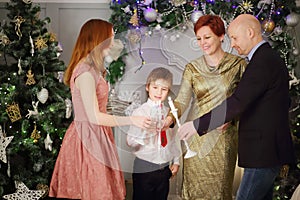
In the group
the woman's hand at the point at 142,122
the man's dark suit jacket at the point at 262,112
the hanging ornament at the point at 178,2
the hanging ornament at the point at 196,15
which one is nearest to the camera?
the man's dark suit jacket at the point at 262,112

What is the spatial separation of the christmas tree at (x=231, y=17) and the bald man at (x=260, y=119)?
92 centimetres

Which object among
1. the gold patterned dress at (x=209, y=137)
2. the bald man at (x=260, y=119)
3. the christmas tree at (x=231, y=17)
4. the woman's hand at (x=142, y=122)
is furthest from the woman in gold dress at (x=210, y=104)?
the christmas tree at (x=231, y=17)

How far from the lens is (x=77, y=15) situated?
4.21 meters

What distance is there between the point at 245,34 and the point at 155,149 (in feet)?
2.72

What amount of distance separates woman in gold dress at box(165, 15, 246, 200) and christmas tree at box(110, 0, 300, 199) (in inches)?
21.4

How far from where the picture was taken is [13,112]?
357 cm

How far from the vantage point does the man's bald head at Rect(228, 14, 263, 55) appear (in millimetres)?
3074

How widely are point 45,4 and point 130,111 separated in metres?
1.37

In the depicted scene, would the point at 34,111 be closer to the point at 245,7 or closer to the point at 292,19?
the point at 245,7

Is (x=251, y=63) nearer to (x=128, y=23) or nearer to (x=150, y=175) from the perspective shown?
(x=150, y=175)

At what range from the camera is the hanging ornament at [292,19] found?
3.90 meters

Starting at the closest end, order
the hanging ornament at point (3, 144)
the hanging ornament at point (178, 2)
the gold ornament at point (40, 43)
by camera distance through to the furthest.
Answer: the hanging ornament at point (3, 144) < the gold ornament at point (40, 43) < the hanging ornament at point (178, 2)

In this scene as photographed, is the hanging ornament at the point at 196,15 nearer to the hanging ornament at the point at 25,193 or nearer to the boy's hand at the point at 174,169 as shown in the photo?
the boy's hand at the point at 174,169

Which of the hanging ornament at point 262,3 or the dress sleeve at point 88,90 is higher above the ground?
the hanging ornament at point 262,3
